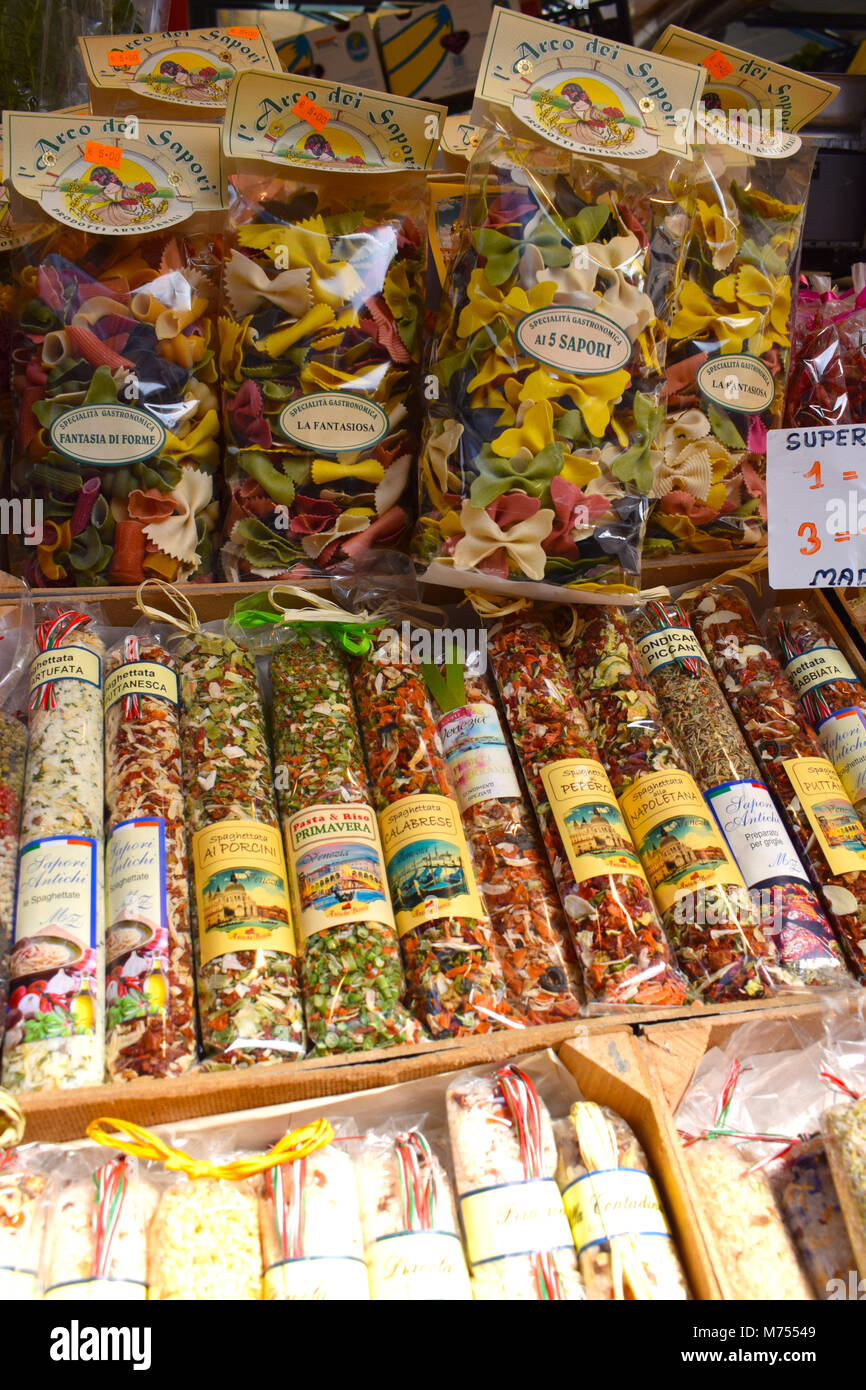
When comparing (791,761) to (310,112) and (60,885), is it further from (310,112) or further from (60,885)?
(310,112)

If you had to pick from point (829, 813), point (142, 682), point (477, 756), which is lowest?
point (829, 813)

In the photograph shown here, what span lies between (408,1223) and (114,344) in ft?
4.22

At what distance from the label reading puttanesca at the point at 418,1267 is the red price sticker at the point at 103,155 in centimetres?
156

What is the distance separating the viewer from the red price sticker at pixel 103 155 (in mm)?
1580

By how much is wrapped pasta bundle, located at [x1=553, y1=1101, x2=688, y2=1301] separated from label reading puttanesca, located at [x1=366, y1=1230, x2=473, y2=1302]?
0.42ft

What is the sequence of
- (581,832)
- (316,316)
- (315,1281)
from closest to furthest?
(315,1281) → (581,832) → (316,316)

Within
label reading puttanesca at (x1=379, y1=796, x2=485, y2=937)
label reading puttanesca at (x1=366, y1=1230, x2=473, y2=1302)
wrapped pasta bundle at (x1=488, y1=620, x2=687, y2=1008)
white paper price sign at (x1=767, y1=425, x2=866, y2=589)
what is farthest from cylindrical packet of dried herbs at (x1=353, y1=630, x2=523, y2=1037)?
white paper price sign at (x1=767, y1=425, x2=866, y2=589)

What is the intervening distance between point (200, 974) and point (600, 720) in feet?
2.19

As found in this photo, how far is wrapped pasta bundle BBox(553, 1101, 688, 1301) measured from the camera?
3.22 ft

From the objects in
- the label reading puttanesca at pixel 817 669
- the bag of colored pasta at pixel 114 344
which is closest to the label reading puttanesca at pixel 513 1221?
the label reading puttanesca at pixel 817 669

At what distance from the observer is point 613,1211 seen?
3.34 ft

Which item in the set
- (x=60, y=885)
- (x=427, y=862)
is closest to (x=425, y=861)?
(x=427, y=862)

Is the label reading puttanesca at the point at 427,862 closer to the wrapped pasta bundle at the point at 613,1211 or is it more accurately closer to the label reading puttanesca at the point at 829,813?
the wrapped pasta bundle at the point at 613,1211
